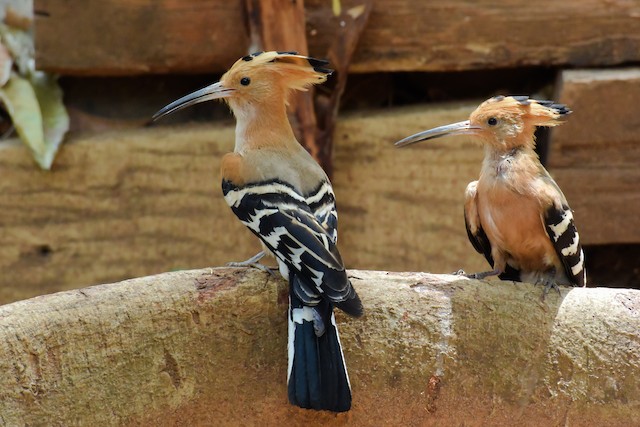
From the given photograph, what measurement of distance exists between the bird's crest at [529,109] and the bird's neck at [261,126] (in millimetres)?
585

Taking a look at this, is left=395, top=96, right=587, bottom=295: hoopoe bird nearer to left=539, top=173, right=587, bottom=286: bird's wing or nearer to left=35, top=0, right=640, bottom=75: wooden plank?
left=539, top=173, right=587, bottom=286: bird's wing

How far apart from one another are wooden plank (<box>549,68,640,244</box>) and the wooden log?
170 cm

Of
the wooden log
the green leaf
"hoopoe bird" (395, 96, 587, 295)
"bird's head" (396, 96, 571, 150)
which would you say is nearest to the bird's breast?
"hoopoe bird" (395, 96, 587, 295)

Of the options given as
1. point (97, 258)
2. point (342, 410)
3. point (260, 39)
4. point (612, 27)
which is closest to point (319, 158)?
point (260, 39)

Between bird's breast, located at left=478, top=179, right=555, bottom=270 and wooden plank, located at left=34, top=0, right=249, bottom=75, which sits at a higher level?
wooden plank, located at left=34, top=0, right=249, bottom=75

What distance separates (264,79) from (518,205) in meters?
0.83

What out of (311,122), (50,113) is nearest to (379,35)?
(311,122)

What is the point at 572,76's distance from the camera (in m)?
3.87

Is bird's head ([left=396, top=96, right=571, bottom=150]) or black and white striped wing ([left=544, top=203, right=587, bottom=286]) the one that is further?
bird's head ([left=396, top=96, right=571, bottom=150])

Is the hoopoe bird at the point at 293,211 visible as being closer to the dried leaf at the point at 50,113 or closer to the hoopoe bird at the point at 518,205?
the hoopoe bird at the point at 518,205

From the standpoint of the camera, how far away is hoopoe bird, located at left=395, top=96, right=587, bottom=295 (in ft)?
8.82

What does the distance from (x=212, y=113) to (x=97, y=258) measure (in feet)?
2.51

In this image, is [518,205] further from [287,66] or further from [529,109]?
[287,66]

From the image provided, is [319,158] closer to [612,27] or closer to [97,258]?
[97,258]
